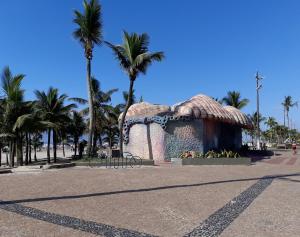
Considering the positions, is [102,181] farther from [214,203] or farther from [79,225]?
[79,225]

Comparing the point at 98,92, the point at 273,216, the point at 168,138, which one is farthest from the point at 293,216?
the point at 98,92

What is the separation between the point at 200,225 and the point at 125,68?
68.1 ft

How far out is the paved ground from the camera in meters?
6.89

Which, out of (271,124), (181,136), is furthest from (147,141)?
(271,124)

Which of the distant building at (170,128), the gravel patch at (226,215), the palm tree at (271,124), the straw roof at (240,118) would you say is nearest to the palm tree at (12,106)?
the distant building at (170,128)

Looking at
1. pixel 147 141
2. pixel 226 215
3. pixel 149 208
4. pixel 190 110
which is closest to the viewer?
pixel 226 215

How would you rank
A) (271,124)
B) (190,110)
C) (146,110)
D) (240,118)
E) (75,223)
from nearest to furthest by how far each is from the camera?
(75,223), (190,110), (146,110), (240,118), (271,124)

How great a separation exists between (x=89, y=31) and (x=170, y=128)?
9.45 m

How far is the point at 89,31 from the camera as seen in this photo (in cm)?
2700

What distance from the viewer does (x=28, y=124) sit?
2550 cm

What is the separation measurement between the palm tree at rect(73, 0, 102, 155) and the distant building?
3.02 metres

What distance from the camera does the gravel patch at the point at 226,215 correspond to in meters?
6.82

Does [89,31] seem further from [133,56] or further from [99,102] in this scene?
[99,102]

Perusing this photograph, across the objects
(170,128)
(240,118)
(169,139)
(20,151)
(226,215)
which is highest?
(240,118)
